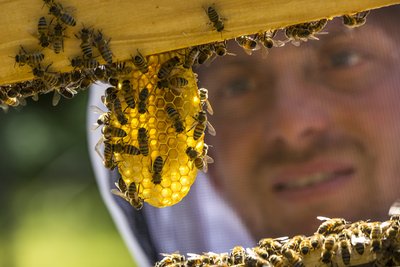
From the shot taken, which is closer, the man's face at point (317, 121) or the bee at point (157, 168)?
the bee at point (157, 168)

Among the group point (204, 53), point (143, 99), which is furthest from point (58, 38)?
point (204, 53)

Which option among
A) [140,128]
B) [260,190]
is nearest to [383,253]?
[140,128]

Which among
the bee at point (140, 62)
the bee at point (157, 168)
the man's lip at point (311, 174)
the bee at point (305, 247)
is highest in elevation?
the man's lip at point (311, 174)

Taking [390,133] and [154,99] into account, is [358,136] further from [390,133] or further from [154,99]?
[154,99]

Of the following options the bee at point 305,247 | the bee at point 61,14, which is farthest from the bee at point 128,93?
the bee at point 305,247

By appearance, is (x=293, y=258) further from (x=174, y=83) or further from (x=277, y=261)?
(x=174, y=83)

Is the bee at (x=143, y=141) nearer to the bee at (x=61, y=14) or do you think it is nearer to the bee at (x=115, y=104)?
the bee at (x=115, y=104)
